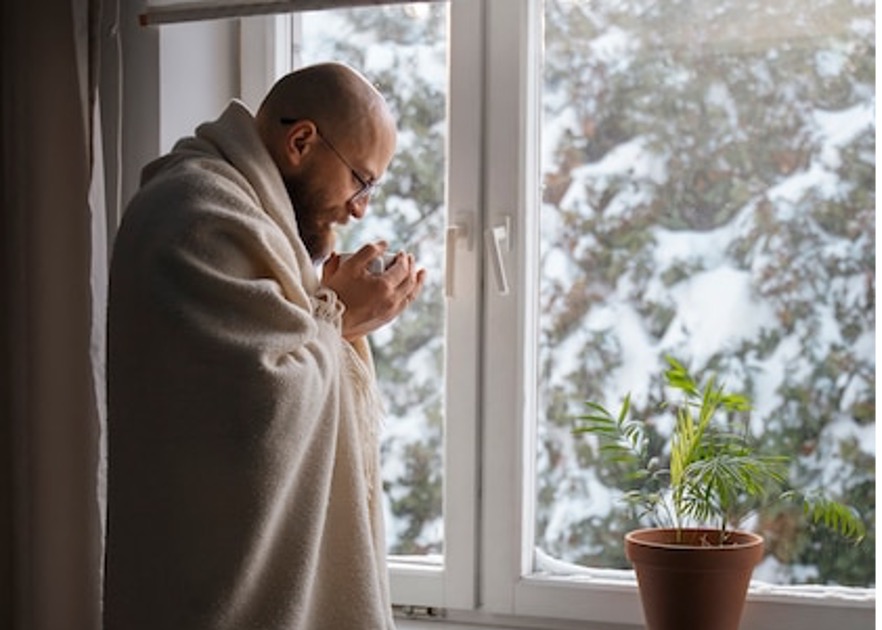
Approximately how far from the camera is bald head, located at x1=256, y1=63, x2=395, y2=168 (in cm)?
167

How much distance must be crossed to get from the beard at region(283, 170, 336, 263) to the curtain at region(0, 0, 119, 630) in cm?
56

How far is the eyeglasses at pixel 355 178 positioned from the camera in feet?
5.49

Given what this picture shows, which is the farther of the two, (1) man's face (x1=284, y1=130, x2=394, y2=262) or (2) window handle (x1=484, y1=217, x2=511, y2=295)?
(2) window handle (x1=484, y1=217, x2=511, y2=295)

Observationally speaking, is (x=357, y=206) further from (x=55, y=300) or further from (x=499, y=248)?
(x=55, y=300)

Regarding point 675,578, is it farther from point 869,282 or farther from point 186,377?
point 186,377

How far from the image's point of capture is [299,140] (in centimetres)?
168

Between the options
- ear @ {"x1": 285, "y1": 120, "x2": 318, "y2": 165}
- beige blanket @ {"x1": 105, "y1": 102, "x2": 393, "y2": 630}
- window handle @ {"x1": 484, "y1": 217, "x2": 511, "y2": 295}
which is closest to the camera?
beige blanket @ {"x1": 105, "y1": 102, "x2": 393, "y2": 630}

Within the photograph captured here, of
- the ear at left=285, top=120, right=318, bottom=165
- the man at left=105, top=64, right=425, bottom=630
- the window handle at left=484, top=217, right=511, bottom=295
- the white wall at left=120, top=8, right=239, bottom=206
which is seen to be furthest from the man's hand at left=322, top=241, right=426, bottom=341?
the white wall at left=120, top=8, right=239, bottom=206

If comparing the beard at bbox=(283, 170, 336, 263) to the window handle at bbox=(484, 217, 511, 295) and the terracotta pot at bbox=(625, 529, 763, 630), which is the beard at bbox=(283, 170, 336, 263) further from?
the terracotta pot at bbox=(625, 529, 763, 630)

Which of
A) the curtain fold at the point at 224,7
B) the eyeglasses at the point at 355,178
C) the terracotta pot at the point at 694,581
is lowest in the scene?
the terracotta pot at the point at 694,581

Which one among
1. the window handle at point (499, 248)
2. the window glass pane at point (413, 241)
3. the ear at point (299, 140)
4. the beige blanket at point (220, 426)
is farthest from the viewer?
the window glass pane at point (413, 241)

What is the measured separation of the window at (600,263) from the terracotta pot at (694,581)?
0.50 ft

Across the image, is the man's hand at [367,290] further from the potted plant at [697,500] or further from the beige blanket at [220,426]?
the potted plant at [697,500]

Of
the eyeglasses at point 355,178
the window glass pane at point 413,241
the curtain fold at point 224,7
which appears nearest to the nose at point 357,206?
the eyeglasses at point 355,178
